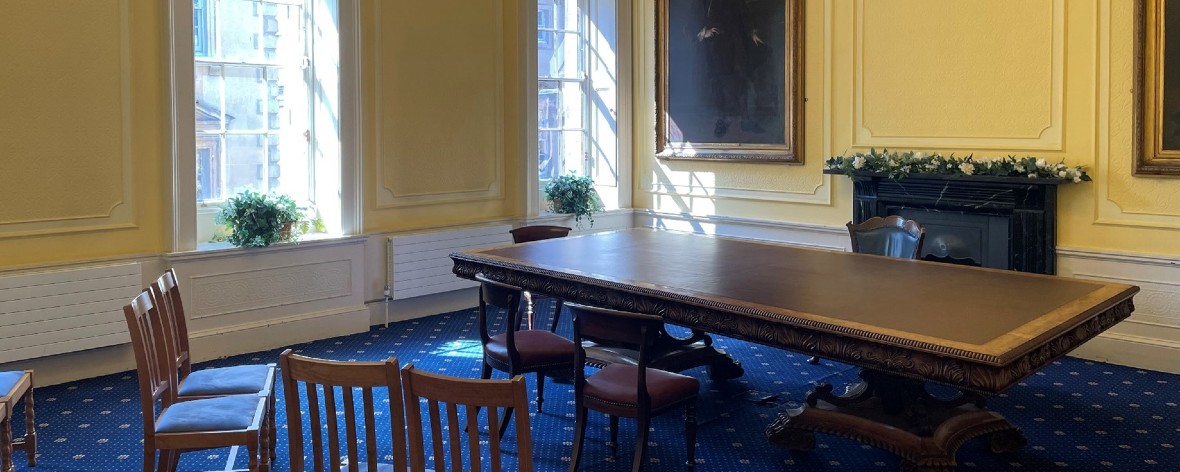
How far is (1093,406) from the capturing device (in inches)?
192

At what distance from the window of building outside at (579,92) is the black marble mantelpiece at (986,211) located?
8.10ft

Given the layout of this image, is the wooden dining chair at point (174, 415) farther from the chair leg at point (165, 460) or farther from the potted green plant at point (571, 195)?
the potted green plant at point (571, 195)

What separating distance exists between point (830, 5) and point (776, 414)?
3.27 meters

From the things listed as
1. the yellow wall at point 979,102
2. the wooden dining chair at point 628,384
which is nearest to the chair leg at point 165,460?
the wooden dining chair at point 628,384

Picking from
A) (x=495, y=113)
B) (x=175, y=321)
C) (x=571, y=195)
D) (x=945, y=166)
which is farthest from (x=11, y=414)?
(x=945, y=166)

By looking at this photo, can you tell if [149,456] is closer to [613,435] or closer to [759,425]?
[613,435]

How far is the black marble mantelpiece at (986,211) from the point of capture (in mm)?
5766

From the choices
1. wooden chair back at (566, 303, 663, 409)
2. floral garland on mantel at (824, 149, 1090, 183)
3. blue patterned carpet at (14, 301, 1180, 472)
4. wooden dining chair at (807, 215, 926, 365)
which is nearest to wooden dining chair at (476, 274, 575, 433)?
blue patterned carpet at (14, 301, 1180, 472)

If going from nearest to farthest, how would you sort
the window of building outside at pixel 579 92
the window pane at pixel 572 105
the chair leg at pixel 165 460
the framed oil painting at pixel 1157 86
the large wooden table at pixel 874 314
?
1. the large wooden table at pixel 874 314
2. the chair leg at pixel 165 460
3. the framed oil painting at pixel 1157 86
4. the window of building outside at pixel 579 92
5. the window pane at pixel 572 105

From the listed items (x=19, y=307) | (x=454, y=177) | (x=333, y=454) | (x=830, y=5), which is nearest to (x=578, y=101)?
(x=454, y=177)

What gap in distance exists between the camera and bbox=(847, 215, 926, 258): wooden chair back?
5.05m

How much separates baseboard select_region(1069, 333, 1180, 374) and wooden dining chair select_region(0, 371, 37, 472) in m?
5.40

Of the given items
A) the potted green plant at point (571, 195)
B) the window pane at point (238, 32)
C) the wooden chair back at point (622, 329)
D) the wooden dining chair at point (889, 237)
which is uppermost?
the window pane at point (238, 32)

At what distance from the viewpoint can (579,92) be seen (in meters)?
8.26
